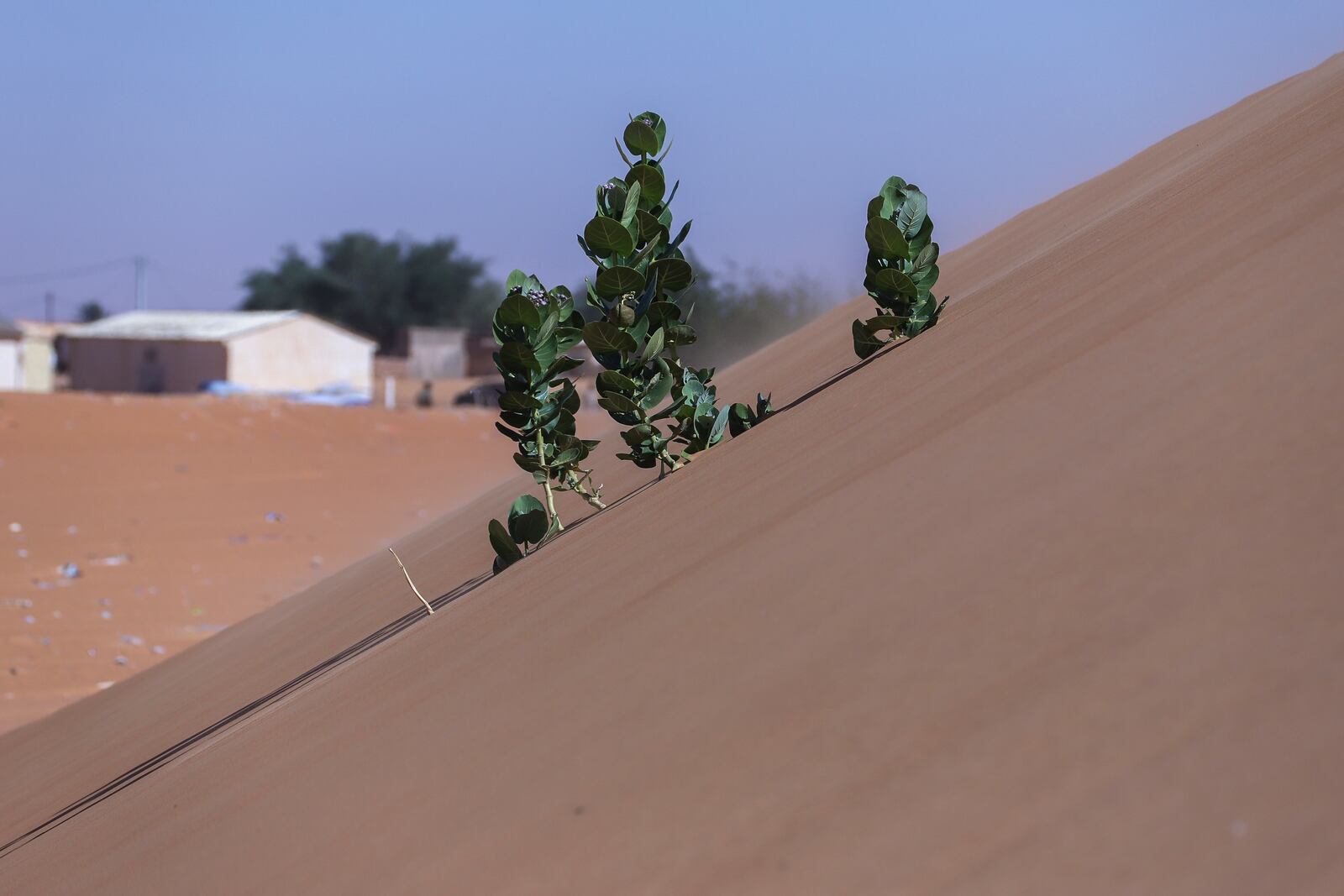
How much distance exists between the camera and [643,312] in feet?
17.3

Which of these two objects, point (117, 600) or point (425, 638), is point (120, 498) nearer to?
point (117, 600)

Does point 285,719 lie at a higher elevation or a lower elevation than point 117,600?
lower

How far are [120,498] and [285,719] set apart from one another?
57.1ft

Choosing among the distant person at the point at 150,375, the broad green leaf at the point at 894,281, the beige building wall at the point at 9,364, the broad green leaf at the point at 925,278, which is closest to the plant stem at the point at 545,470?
the broad green leaf at the point at 894,281

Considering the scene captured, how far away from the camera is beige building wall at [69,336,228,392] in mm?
40719

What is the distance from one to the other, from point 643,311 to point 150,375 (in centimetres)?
3982

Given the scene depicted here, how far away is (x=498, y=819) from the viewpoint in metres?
2.44

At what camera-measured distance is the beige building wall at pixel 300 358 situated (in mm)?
41000

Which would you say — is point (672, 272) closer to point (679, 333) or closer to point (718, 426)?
point (679, 333)

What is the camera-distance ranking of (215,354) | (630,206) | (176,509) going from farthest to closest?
(215,354) → (176,509) → (630,206)

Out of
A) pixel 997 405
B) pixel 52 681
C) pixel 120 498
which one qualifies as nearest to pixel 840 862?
pixel 997 405

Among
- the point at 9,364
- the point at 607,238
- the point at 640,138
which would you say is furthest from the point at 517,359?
the point at 9,364

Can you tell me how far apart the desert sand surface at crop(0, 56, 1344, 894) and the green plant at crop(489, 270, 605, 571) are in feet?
1.67

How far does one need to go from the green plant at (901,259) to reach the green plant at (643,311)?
2.29 ft
